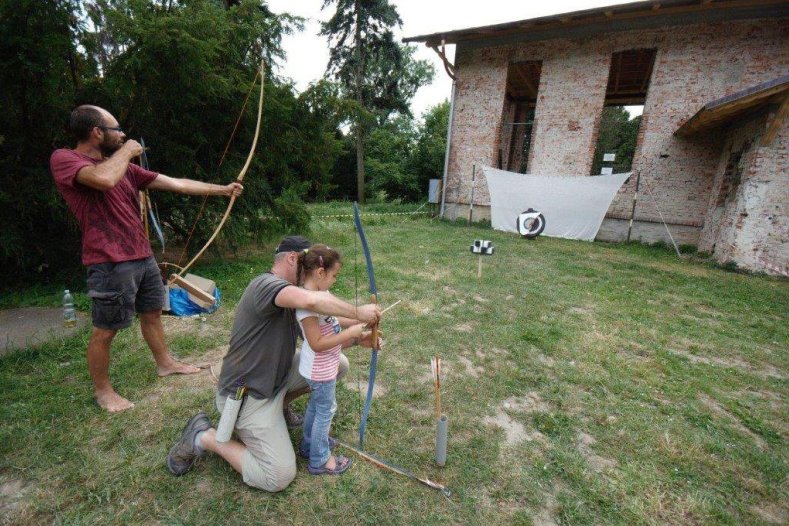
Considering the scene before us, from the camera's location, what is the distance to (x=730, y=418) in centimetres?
260

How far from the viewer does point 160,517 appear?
1.67m

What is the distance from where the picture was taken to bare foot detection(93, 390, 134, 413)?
2350 mm

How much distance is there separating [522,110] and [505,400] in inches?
635

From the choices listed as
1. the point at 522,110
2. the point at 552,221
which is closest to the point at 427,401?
the point at 552,221

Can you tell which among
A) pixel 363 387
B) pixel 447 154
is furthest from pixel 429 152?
pixel 363 387

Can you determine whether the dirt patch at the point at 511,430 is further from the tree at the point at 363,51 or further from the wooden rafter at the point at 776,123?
the tree at the point at 363,51

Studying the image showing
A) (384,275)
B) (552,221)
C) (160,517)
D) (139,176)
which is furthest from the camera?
(552,221)

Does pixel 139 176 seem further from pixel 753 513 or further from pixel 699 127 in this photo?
pixel 699 127

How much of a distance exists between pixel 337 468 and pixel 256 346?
2.64 feet

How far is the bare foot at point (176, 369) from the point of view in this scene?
278 cm

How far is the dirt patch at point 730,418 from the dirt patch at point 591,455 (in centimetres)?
108

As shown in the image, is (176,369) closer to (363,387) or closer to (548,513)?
(363,387)

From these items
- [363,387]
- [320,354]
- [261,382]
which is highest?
[320,354]

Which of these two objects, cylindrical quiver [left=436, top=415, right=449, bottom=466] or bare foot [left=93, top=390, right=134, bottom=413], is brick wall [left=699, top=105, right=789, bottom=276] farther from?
bare foot [left=93, top=390, right=134, bottom=413]
